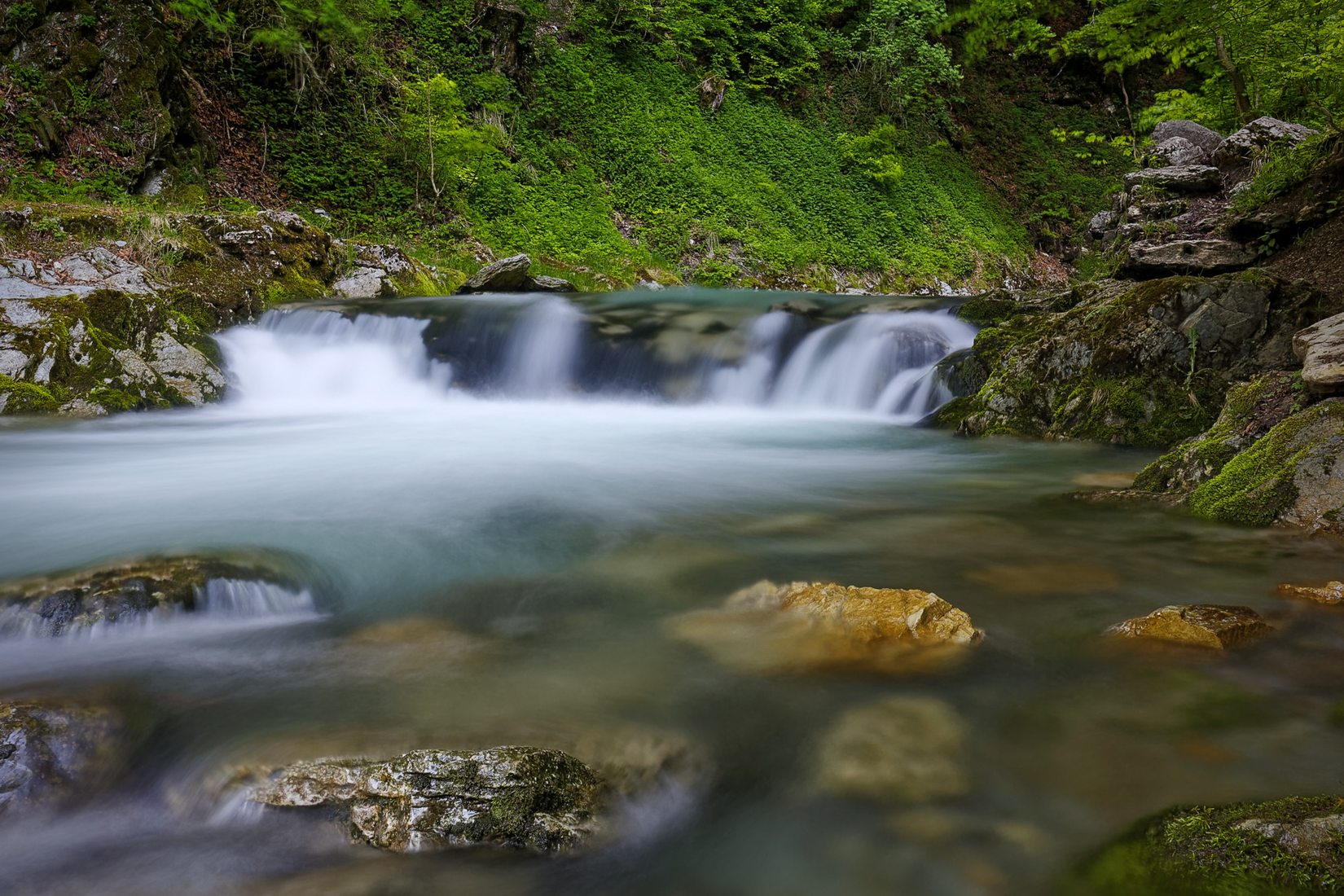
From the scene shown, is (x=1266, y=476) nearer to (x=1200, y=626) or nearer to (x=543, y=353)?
(x=1200, y=626)

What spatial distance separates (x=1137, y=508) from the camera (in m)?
4.25

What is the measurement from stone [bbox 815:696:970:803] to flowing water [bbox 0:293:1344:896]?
0.05m

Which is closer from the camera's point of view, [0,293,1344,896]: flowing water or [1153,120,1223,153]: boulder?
[0,293,1344,896]: flowing water

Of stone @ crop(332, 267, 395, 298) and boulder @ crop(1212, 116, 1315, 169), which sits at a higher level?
boulder @ crop(1212, 116, 1315, 169)

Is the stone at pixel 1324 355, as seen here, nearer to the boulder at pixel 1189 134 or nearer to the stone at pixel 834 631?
the stone at pixel 834 631

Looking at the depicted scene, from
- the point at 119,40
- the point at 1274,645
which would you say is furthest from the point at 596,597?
the point at 119,40

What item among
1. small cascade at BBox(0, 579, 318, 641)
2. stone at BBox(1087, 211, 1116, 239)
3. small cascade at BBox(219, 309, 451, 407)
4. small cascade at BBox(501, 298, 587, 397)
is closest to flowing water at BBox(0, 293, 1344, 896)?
small cascade at BBox(0, 579, 318, 641)

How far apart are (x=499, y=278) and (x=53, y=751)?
1141 cm

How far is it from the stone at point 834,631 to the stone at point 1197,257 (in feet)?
18.9

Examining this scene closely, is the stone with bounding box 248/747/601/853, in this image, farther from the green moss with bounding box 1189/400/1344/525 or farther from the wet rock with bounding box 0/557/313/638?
the green moss with bounding box 1189/400/1344/525

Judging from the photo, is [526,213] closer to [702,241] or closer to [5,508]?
[702,241]

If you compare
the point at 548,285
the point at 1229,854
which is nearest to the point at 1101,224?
the point at 548,285

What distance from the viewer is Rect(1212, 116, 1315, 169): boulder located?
27.6ft

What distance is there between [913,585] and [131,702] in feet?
9.43
